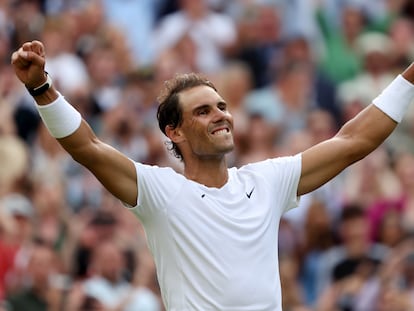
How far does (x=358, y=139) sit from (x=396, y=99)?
0.95 feet

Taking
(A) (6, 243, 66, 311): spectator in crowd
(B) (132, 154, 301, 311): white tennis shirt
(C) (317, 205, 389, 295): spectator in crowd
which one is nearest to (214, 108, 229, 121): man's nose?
(B) (132, 154, 301, 311): white tennis shirt

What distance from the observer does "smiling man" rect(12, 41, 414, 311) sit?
22.0 ft

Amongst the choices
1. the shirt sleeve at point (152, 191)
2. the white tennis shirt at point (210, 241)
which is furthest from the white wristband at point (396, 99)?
the shirt sleeve at point (152, 191)

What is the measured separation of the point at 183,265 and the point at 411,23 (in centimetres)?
1038

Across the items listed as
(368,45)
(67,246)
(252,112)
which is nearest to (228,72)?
(252,112)

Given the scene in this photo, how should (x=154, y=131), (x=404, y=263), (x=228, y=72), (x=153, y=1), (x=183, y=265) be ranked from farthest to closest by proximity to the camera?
(x=153, y=1), (x=228, y=72), (x=154, y=131), (x=404, y=263), (x=183, y=265)

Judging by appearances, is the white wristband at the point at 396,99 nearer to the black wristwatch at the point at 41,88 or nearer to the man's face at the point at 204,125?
the man's face at the point at 204,125

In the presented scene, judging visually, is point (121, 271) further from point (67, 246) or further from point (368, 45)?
point (368, 45)

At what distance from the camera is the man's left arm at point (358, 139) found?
7234 millimetres

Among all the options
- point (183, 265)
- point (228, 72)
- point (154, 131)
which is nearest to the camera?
point (183, 265)

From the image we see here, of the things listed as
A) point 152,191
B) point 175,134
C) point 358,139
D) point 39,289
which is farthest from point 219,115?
point 39,289

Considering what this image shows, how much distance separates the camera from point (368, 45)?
1595cm

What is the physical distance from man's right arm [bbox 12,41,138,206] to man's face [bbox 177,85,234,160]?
1.39 feet

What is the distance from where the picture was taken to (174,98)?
723 cm
